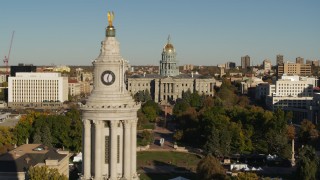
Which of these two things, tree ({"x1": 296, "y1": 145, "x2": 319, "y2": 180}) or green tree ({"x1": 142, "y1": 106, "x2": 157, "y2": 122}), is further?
green tree ({"x1": 142, "y1": 106, "x2": 157, "y2": 122})

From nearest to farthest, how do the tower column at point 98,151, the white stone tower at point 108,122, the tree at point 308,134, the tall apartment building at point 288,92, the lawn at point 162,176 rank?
the tower column at point 98,151
the white stone tower at point 108,122
the lawn at point 162,176
the tree at point 308,134
the tall apartment building at point 288,92

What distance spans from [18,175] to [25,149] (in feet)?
41.8

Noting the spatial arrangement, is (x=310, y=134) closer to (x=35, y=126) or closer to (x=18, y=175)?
(x=35, y=126)

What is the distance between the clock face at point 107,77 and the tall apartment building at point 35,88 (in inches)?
6518

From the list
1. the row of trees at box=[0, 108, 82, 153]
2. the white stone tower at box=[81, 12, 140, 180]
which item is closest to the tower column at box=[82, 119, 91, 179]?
the white stone tower at box=[81, 12, 140, 180]

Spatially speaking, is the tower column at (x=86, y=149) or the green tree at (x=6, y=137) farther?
the green tree at (x=6, y=137)

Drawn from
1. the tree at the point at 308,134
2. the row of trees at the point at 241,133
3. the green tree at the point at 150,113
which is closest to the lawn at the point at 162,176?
the row of trees at the point at 241,133

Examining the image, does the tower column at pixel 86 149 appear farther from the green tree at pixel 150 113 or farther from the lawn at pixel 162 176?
the green tree at pixel 150 113

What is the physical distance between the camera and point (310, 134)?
91375 mm

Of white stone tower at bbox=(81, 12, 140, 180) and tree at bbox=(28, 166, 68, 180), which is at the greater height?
white stone tower at bbox=(81, 12, 140, 180)

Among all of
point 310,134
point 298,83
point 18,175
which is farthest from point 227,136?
point 298,83

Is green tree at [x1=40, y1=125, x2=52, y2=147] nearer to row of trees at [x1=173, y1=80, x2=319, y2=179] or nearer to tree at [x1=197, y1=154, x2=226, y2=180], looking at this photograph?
row of trees at [x1=173, y1=80, x2=319, y2=179]

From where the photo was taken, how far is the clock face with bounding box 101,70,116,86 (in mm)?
28125

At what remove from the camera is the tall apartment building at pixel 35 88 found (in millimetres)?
191250
